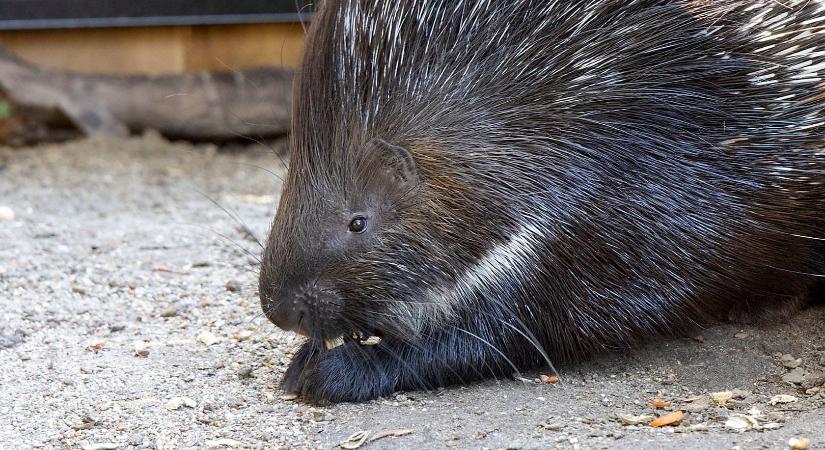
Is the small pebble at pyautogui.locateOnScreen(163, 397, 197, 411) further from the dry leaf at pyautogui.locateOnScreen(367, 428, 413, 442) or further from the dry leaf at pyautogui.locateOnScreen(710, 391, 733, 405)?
the dry leaf at pyautogui.locateOnScreen(710, 391, 733, 405)

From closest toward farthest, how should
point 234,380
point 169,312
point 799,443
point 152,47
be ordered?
point 799,443
point 234,380
point 169,312
point 152,47

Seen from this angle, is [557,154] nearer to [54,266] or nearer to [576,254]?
[576,254]

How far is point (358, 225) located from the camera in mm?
A: 2436

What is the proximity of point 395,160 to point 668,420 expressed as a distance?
853mm

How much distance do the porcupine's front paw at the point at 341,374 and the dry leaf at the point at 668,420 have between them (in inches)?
25.0

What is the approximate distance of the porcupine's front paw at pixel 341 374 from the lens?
2.48m

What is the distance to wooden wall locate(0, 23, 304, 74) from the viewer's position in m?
5.38

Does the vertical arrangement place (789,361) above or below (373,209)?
below

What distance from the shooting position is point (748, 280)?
2633mm

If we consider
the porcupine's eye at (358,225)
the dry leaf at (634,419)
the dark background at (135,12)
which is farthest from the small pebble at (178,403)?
the dark background at (135,12)

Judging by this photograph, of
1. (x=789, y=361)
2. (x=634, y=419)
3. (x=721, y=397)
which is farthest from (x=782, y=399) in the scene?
(x=634, y=419)

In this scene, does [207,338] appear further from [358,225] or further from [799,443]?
[799,443]

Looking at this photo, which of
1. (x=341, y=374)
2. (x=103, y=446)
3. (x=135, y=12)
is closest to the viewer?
(x=103, y=446)

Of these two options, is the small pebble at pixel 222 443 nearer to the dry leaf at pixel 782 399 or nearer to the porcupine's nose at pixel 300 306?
the porcupine's nose at pixel 300 306
